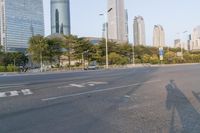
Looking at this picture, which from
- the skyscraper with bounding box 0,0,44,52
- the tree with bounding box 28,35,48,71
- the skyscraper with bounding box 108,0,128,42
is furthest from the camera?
the skyscraper with bounding box 108,0,128,42

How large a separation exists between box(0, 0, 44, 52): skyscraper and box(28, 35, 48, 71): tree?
61461mm

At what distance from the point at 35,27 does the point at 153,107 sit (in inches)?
5793

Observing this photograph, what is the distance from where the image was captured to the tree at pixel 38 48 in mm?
78750

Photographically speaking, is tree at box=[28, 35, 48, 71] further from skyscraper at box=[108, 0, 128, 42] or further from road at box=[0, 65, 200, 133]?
skyscraper at box=[108, 0, 128, 42]

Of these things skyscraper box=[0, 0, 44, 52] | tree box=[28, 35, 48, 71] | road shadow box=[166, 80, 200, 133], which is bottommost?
road shadow box=[166, 80, 200, 133]

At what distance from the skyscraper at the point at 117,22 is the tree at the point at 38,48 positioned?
80339 millimetres

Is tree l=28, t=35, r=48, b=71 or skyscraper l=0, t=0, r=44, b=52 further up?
skyscraper l=0, t=0, r=44, b=52

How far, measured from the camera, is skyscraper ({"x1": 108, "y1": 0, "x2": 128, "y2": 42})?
161 m

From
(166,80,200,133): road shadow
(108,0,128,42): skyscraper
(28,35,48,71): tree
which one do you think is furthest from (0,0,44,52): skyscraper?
(166,80,200,133): road shadow

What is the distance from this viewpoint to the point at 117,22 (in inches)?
6363

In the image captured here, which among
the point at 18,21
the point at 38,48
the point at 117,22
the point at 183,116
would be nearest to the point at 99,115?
the point at 183,116

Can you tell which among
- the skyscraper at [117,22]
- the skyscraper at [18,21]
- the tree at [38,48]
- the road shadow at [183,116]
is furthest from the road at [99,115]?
the skyscraper at [117,22]

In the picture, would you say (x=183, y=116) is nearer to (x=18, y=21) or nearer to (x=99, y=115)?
(x=99, y=115)

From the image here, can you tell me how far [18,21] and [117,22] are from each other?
142 feet
